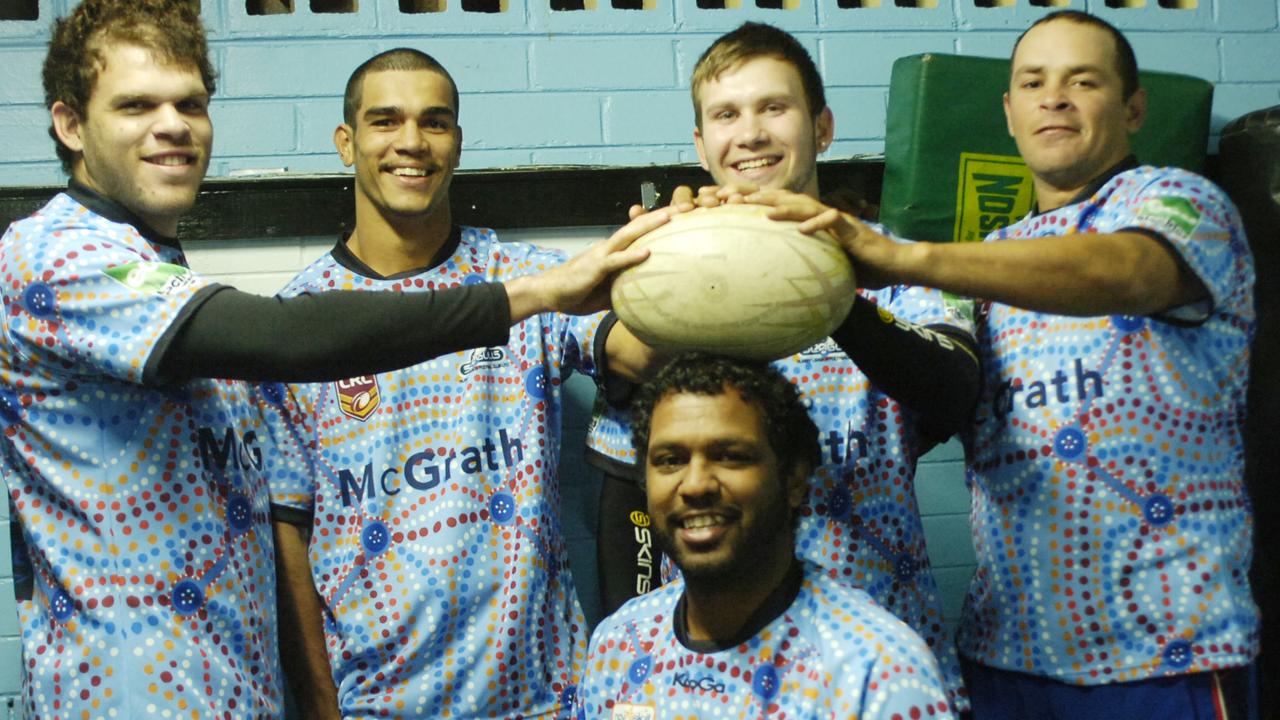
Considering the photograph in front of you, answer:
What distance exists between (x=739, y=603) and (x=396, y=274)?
0.95m

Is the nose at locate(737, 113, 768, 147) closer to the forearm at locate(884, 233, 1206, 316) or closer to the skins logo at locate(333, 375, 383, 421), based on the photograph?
the forearm at locate(884, 233, 1206, 316)

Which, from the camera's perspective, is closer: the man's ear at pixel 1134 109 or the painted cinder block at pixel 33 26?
the man's ear at pixel 1134 109

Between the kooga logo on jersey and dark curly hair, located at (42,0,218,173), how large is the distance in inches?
27.4

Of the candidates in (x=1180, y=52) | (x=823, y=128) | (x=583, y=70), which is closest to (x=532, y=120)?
(x=583, y=70)

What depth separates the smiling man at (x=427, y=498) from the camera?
6.93ft

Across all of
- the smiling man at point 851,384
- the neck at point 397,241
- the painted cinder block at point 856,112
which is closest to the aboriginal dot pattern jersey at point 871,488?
the smiling man at point 851,384

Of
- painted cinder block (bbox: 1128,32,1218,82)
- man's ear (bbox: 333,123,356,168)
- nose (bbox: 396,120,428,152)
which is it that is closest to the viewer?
nose (bbox: 396,120,428,152)

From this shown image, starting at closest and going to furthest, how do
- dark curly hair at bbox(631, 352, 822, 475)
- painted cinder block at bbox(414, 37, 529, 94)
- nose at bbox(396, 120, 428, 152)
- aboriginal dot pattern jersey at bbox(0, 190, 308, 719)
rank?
aboriginal dot pattern jersey at bbox(0, 190, 308, 719) < dark curly hair at bbox(631, 352, 822, 475) < nose at bbox(396, 120, 428, 152) < painted cinder block at bbox(414, 37, 529, 94)

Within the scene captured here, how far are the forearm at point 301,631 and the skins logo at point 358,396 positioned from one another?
23 centimetres

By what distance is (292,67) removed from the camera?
2.70 metres

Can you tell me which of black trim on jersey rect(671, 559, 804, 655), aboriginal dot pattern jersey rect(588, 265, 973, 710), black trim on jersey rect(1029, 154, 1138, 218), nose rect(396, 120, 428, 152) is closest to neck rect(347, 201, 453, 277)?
nose rect(396, 120, 428, 152)

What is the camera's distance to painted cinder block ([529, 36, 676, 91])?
278 cm

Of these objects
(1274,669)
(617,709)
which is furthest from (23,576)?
(1274,669)

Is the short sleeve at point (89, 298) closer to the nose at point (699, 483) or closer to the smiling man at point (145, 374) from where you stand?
the smiling man at point (145, 374)
